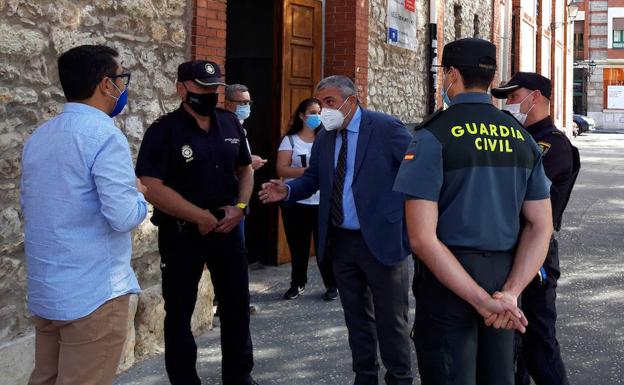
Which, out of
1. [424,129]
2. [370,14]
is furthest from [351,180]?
[370,14]

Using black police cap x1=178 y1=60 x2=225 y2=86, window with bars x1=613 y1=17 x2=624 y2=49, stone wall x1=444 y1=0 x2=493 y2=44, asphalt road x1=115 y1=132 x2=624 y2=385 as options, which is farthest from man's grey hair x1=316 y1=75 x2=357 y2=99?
window with bars x1=613 y1=17 x2=624 y2=49

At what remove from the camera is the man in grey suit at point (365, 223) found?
447cm

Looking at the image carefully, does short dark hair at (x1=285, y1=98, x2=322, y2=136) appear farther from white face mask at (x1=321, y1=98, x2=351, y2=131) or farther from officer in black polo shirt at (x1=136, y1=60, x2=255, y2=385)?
white face mask at (x1=321, y1=98, x2=351, y2=131)

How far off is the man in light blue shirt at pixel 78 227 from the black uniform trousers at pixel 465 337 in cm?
122

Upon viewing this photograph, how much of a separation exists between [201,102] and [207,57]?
6.36ft

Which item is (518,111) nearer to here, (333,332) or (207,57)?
(333,332)

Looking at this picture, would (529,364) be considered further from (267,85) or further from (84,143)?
(267,85)

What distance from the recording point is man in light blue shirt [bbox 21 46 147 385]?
123 inches

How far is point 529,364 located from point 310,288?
3.68m

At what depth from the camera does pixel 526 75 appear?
177 inches

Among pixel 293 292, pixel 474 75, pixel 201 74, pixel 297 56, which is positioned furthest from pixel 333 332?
pixel 297 56

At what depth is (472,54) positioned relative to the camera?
3.13 metres

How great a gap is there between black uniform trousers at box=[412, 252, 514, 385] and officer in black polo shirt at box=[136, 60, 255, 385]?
Answer: 177 cm

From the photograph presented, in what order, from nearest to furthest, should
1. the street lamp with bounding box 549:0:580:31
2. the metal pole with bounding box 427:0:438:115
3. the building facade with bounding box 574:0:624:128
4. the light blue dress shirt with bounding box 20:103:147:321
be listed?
the light blue dress shirt with bounding box 20:103:147:321 < the metal pole with bounding box 427:0:438:115 < the street lamp with bounding box 549:0:580:31 < the building facade with bounding box 574:0:624:128
